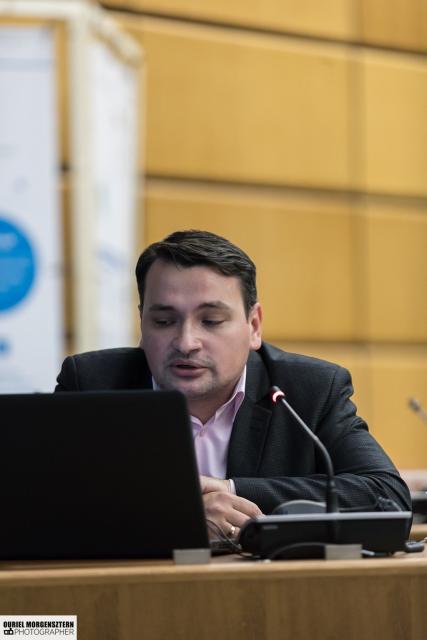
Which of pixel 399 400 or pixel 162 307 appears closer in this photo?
pixel 162 307

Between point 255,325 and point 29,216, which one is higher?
point 29,216

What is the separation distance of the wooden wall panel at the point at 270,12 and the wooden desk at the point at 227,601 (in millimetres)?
3549

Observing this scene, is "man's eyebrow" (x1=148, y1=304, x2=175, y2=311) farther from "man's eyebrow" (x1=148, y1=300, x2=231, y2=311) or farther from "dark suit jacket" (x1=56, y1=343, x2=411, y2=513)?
"dark suit jacket" (x1=56, y1=343, x2=411, y2=513)

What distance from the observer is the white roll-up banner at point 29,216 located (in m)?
3.91

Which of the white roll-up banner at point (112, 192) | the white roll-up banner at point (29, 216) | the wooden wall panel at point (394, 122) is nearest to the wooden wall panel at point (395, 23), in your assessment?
the wooden wall panel at point (394, 122)

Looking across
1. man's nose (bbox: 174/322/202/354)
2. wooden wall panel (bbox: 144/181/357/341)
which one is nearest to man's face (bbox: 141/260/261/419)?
man's nose (bbox: 174/322/202/354)

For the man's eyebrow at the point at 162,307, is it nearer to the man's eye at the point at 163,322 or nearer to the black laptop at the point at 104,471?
the man's eye at the point at 163,322

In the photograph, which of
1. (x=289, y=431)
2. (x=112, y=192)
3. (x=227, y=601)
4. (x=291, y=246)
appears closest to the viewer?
(x=227, y=601)

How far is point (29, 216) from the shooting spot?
402 cm

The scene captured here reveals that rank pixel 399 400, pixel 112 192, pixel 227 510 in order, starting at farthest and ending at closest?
1. pixel 399 400
2. pixel 112 192
3. pixel 227 510

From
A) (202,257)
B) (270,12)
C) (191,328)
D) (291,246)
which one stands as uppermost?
(270,12)

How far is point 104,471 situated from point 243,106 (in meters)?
3.67

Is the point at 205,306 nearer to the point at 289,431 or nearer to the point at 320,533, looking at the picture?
the point at 289,431

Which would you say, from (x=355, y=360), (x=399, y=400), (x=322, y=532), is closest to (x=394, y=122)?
(x=355, y=360)
